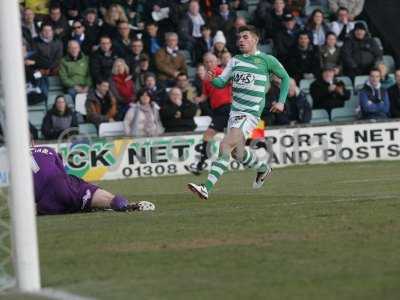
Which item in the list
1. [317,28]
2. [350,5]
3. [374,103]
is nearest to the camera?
[374,103]

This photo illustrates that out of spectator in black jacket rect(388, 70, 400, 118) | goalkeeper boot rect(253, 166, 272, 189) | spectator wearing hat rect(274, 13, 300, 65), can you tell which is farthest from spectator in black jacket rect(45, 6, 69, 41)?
goalkeeper boot rect(253, 166, 272, 189)

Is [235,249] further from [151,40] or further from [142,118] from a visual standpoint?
[151,40]

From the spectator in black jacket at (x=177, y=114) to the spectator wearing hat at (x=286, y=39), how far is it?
2.97 meters

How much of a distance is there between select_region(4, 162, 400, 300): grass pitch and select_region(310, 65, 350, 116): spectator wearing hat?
10.3 m

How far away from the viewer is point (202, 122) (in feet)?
85.5

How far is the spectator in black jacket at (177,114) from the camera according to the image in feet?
84.1

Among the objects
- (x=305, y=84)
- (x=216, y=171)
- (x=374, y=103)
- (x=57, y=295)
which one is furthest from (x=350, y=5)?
(x=57, y=295)

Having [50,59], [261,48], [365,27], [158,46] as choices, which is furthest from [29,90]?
[365,27]

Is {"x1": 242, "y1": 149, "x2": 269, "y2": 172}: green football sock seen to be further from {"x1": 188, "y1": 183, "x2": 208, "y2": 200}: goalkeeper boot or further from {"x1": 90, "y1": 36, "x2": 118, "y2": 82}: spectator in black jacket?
{"x1": 90, "y1": 36, "x2": 118, "y2": 82}: spectator in black jacket

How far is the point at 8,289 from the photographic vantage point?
932cm

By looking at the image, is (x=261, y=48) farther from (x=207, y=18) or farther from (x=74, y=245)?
(x=74, y=245)

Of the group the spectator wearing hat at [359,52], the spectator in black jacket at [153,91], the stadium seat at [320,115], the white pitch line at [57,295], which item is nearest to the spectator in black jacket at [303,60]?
the spectator wearing hat at [359,52]

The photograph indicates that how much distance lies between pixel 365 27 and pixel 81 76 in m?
6.94

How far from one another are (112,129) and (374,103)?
5.65m
